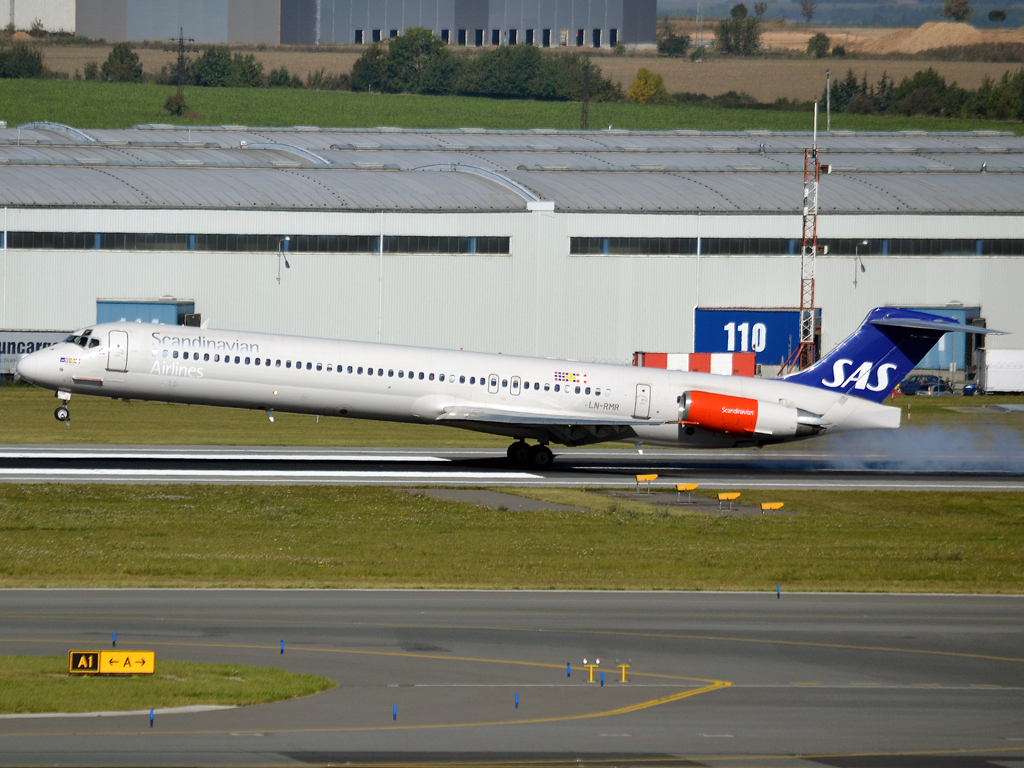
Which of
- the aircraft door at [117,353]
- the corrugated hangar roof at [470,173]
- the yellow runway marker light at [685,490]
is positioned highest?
the corrugated hangar roof at [470,173]

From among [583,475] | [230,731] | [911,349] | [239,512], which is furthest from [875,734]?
[911,349]

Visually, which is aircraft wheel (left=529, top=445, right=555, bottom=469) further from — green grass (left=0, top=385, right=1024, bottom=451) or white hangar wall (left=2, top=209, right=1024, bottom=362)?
white hangar wall (left=2, top=209, right=1024, bottom=362)

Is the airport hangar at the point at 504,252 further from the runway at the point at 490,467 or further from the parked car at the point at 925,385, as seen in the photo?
the runway at the point at 490,467

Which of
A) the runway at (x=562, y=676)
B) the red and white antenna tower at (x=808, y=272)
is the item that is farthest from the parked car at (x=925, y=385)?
the runway at (x=562, y=676)

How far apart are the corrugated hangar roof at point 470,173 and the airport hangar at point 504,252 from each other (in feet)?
0.98

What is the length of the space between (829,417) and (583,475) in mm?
9007

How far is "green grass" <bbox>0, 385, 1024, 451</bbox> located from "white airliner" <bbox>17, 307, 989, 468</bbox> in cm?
799

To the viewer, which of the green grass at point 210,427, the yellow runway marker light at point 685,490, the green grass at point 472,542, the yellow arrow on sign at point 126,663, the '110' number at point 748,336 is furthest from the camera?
the '110' number at point 748,336

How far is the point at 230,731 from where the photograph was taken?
15.4 meters

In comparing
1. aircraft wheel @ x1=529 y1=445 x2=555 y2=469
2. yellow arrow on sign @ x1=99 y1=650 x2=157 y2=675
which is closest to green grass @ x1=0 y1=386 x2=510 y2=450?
aircraft wheel @ x1=529 y1=445 x2=555 y2=469

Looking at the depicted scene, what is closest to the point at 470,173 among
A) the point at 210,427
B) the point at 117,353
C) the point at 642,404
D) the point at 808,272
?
the point at 808,272

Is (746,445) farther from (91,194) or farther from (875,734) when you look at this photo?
(91,194)

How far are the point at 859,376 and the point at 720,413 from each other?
536 centimetres

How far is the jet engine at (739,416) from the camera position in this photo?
42219 millimetres
